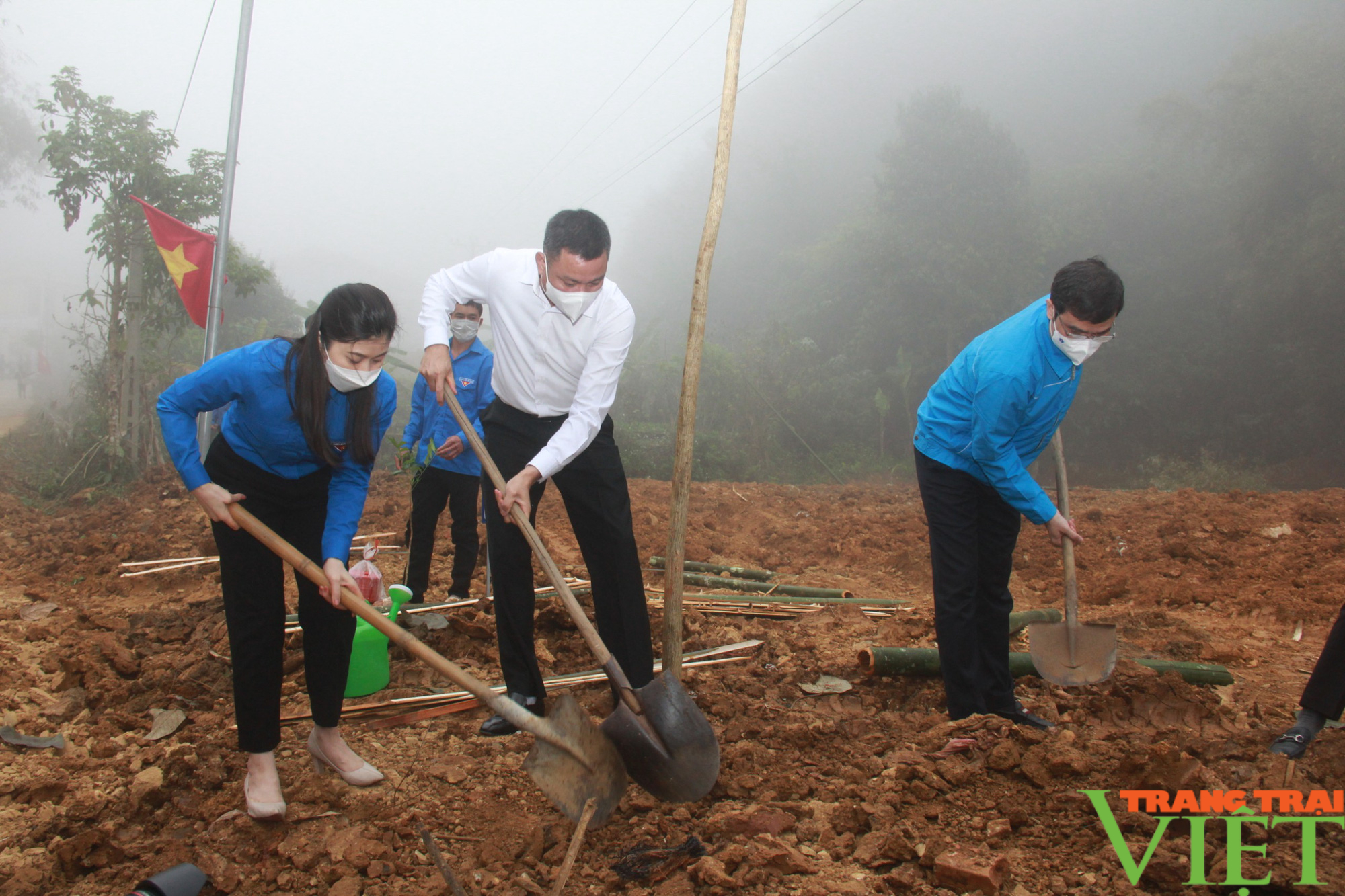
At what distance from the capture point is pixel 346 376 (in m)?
2.30

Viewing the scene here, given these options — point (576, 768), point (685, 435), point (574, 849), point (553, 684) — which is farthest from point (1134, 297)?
point (574, 849)

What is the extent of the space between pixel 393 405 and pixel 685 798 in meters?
1.54

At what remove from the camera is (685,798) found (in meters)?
2.39

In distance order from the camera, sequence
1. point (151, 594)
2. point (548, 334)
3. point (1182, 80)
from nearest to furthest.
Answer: point (548, 334) < point (151, 594) < point (1182, 80)

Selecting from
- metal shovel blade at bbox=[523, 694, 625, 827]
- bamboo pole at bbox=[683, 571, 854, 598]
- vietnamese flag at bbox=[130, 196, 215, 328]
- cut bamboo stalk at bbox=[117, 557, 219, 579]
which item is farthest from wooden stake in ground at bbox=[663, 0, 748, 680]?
vietnamese flag at bbox=[130, 196, 215, 328]

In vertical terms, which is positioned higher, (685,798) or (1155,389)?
(1155,389)

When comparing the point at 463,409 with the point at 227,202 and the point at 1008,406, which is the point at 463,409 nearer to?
the point at 1008,406

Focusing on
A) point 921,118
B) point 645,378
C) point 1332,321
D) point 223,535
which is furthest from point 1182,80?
point 223,535

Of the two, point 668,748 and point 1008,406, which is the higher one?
point 1008,406

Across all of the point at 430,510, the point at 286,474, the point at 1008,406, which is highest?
the point at 1008,406

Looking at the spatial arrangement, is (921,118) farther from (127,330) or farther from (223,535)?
(223,535)

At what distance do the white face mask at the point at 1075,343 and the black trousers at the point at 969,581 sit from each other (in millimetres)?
529

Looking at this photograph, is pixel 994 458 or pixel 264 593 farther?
pixel 994 458

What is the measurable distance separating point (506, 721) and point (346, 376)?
1450mm
